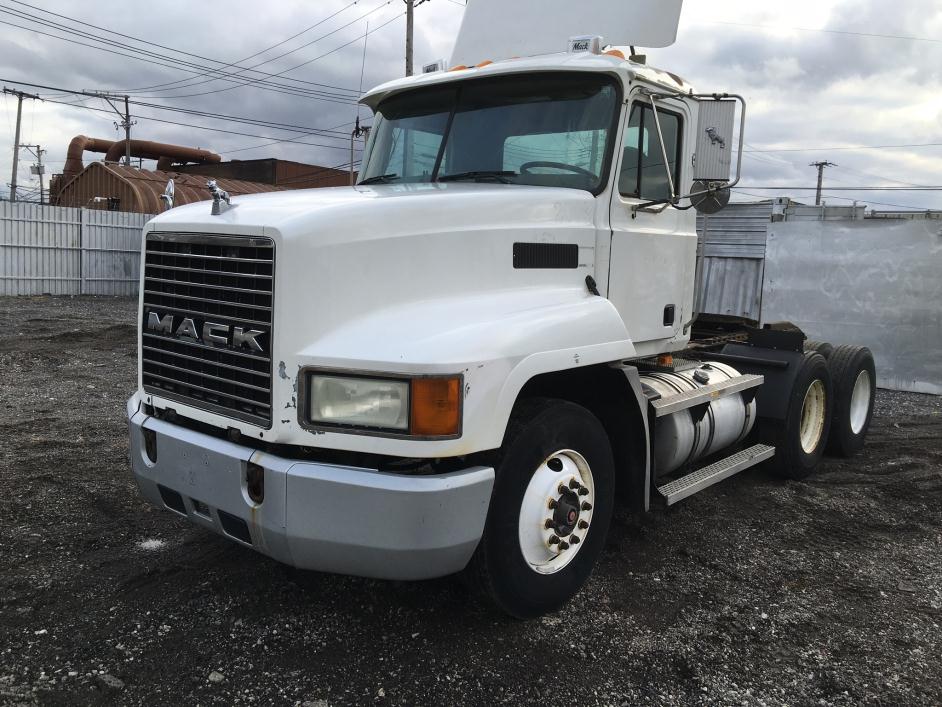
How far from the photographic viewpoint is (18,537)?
4.52m

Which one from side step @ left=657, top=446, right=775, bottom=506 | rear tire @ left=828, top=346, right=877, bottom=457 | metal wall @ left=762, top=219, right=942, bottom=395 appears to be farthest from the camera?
metal wall @ left=762, top=219, right=942, bottom=395

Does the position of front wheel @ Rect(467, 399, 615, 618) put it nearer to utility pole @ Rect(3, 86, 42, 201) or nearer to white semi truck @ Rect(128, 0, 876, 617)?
white semi truck @ Rect(128, 0, 876, 617)

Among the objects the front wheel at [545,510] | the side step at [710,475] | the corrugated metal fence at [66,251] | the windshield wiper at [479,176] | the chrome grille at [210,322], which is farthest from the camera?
the corrugated metal fence at [66,251]

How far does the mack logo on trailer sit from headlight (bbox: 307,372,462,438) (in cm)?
35

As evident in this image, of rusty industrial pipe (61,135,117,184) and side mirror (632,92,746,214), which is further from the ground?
rusty industrial pipe (61,135,117,184)

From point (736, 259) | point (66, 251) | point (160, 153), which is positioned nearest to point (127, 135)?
point (160, 153)

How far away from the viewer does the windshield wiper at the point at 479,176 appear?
13.6ft

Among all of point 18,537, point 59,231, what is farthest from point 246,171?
point 18,537

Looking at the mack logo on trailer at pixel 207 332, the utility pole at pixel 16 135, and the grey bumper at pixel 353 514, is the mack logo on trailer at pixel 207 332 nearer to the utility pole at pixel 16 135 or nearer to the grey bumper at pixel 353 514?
the grey bumper at pixel 353 514

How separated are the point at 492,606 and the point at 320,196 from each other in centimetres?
205

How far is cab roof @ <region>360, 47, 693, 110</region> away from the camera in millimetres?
4180

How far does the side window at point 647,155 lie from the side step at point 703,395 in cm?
121

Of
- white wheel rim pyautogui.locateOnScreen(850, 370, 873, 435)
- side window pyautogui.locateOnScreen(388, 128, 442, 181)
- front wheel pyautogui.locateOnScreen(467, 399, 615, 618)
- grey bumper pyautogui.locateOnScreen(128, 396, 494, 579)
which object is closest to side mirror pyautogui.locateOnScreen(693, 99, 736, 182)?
side window pyautogui.locateOnScreen(388, 128, 442, 181)

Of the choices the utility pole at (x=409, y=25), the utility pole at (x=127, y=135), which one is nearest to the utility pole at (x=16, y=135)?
the utility pole at (x=127, y=135)
